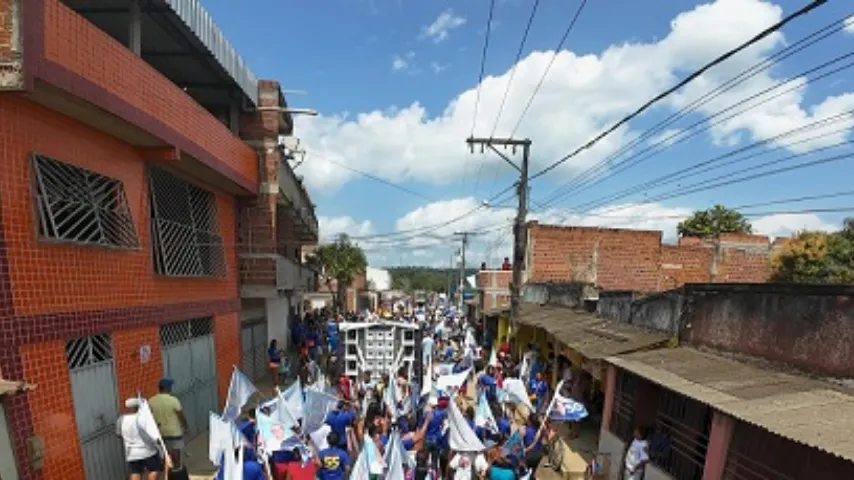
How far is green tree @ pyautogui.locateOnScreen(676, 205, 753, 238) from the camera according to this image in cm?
3759

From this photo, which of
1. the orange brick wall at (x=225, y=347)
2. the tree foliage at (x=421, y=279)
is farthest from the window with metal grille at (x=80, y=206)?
the tree foliage at (x=421, y=279)

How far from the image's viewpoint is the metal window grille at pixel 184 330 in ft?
32.9

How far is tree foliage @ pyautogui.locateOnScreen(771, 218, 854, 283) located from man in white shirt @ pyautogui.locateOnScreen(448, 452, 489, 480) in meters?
21.4

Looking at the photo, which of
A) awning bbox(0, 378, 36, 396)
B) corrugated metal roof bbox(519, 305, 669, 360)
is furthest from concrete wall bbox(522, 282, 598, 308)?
awning bbox(0, 378, 36, 396)

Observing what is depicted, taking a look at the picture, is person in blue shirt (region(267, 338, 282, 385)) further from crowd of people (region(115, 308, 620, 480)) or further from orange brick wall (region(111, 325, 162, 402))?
orange brick wall (region(111, 325, 162, 402))

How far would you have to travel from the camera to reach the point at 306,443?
23.7ft

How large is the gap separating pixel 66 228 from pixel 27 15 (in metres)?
2.87

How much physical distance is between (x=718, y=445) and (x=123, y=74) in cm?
963

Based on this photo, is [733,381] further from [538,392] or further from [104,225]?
[104,225]

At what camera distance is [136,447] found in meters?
7.22

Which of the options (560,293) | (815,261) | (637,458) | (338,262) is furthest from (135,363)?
(338,262)

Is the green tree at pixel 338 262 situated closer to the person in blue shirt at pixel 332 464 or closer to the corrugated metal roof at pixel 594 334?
the corrugated metal roof at pixel 594 334

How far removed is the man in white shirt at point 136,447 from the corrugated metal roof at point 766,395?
6.94 metres

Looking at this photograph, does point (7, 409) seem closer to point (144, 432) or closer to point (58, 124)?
point (144, 432)
